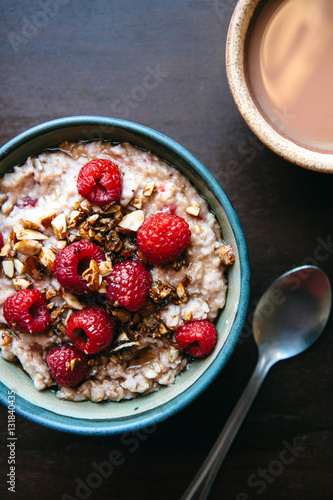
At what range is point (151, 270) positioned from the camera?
1392 mm

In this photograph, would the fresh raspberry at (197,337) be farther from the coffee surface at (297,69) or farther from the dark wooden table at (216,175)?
the coffee surface at (297,69)

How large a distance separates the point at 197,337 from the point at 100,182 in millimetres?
547

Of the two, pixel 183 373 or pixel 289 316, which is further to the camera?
pixel 289 316

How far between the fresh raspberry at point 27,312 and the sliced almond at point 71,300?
7 centimetres

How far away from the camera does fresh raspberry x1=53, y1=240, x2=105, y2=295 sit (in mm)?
1263

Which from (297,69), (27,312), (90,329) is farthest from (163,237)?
(297,69)

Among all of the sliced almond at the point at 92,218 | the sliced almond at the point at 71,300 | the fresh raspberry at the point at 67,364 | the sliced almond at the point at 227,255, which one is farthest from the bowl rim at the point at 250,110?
the fresh raspberry at the point at 67,364

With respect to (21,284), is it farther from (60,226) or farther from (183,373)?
(183,373)

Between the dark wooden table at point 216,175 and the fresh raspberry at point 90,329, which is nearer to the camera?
the fresh raspberry at point 90,329

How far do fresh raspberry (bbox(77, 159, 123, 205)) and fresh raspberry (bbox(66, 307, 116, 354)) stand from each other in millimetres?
341

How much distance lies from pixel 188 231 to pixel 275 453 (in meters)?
0.98

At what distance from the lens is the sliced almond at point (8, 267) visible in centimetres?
137

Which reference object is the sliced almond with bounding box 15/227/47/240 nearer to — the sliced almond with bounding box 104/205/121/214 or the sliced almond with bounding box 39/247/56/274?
the sliced almond with bounding box 39/247/56/274

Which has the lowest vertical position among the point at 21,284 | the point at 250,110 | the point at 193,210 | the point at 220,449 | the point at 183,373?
the point at 220,449
